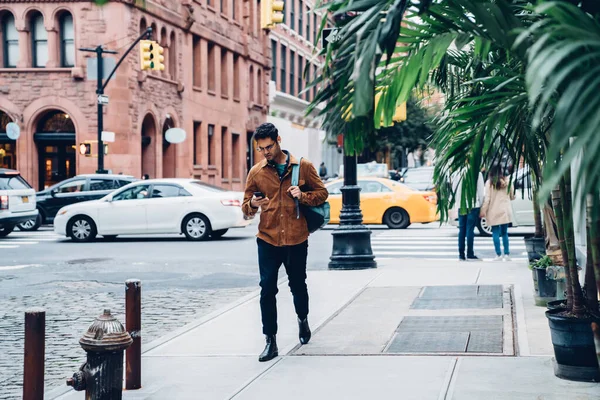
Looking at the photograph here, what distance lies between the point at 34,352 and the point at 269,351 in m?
2.63

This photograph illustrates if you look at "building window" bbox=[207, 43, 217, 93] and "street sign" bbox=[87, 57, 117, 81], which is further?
"building window" bbox=[207, 43, 217, 93]

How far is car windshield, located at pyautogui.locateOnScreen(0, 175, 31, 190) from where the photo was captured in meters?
23.1

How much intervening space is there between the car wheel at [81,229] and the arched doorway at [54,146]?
40.9 feet

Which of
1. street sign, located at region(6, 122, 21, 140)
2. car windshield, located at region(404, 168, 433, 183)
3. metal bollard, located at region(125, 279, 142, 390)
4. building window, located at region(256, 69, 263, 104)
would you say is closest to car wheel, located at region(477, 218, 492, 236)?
car windshield, located at region(404, 168, 433, 183)

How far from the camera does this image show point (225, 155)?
152ft

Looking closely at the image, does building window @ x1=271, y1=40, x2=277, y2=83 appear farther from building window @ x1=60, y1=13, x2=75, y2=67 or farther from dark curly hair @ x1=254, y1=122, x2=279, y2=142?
dark curly hair @ x1=254, y1=122, x2=279, y2=142

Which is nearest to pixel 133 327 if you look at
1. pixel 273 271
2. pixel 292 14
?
pixel 273 271

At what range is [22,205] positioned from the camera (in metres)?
23.7

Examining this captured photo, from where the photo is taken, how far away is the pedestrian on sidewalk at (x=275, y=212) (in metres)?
7.62

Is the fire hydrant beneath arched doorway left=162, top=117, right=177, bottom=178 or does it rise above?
beneath

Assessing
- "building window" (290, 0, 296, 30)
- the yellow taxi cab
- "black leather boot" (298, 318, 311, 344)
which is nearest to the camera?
"black leather boot" (298, 318, 311, 344)

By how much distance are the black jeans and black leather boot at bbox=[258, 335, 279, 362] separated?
0.06 m

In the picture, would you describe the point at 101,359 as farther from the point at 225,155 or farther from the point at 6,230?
the point at 225,155

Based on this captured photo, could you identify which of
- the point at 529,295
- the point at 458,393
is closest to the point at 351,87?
the point at 458,393
